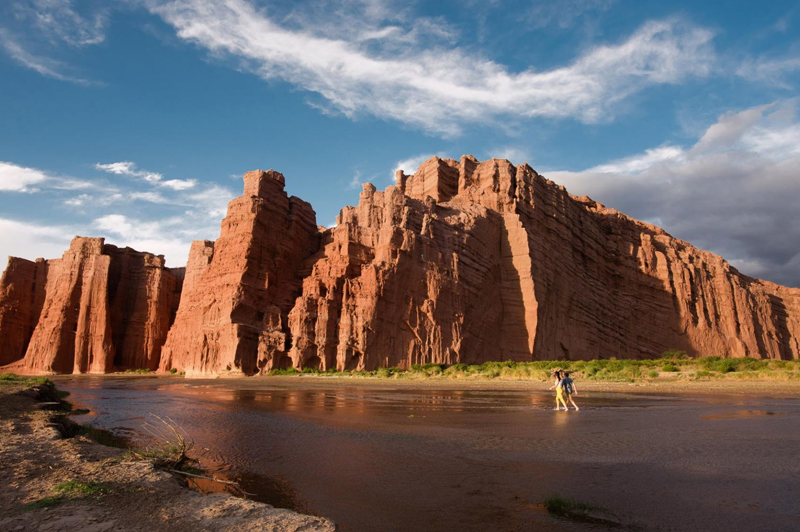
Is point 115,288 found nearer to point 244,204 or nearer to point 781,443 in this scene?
point 244,204

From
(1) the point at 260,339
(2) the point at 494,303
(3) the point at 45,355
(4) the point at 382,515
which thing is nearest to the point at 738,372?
(2) the point at 494,303

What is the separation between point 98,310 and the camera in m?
70.6

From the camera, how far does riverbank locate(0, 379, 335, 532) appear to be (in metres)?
5.21

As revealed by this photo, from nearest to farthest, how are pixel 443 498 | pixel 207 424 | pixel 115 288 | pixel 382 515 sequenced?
pixel 382 515 → pixel 443 498 → pixel 207 424 → pixel 115 288

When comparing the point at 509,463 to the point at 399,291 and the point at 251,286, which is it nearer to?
the point at 399,291

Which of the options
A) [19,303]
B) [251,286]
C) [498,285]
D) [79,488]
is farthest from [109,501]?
[19,303]

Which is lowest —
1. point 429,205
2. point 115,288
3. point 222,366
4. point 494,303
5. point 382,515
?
point 382,515

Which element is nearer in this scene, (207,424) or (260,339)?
(207,424)

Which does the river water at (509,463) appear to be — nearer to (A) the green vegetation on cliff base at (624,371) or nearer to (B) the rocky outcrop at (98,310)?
(A) the green vegetation on cliff base at (624,371)

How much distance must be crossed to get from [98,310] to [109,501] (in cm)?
7440

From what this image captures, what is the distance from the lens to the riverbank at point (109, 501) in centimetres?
521

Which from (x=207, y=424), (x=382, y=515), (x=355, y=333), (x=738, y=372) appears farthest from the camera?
(x=355, y=333)

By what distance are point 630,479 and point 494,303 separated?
53674mm

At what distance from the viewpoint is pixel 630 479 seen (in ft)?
26.1
